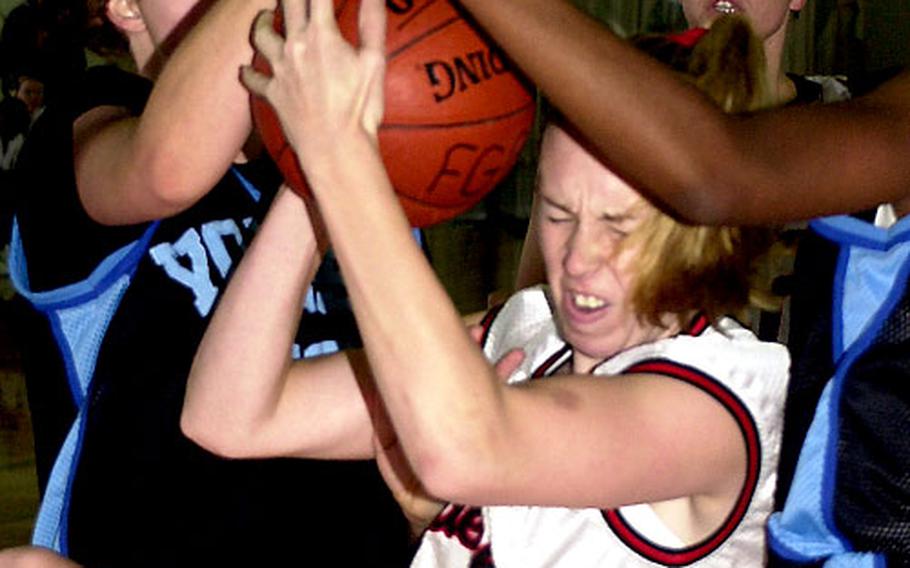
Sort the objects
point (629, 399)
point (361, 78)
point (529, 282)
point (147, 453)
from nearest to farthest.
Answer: point (361, 78) → point (629, 399) → point (147, 453) → point (529, 282)

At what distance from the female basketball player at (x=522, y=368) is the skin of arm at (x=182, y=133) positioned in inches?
4.1

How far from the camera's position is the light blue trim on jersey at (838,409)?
1.53 m

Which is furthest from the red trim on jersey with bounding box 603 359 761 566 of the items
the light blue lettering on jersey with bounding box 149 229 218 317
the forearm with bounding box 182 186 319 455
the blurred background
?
the blurred background

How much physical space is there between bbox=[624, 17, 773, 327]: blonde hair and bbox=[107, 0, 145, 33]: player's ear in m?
0.79

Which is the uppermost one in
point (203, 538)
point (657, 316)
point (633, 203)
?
point (633, 203)

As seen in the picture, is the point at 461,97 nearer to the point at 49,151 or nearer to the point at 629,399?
the point at 629,399

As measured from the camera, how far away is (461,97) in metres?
1.52

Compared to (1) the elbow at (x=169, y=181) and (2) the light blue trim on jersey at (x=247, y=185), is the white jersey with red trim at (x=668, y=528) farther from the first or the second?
(2) the light blue trim on jersey at (x=247, y=185)

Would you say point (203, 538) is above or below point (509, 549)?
below

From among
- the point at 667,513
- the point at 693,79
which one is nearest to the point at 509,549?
the point at 667,513

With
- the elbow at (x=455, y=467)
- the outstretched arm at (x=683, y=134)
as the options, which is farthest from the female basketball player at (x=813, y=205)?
the elbow at (x=455, y=467)

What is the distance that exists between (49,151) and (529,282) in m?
0.77

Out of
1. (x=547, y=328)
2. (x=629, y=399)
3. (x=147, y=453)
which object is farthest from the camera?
(x=147, y=453)

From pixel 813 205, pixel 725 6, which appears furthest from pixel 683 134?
pixel 725 6
